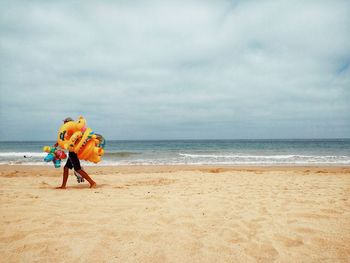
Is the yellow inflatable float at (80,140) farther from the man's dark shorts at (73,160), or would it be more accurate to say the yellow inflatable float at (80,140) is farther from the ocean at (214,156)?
the ocean at (214,156)

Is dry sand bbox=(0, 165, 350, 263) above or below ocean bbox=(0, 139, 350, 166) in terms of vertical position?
above

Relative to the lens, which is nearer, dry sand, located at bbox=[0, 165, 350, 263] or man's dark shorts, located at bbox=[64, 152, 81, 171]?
dry sand, located at bbox=[0, 165, 350, 263]

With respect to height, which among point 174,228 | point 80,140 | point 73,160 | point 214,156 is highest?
point 80,140

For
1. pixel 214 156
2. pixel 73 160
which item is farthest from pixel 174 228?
pixel 214 156

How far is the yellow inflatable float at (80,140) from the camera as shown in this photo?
6832 mm

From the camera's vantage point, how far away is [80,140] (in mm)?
7031

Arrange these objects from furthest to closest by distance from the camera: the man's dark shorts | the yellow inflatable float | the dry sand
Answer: the man's dark shorts < the yellow inflatable float < the dry sand

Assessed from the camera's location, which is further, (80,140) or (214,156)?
(214,156)

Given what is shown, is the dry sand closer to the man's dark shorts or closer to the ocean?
the man's dark shorts

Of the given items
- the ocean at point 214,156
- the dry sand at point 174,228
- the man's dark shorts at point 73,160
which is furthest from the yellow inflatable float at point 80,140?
the ocean at point 214,156

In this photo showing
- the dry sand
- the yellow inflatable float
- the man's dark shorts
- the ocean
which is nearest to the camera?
the dry sand

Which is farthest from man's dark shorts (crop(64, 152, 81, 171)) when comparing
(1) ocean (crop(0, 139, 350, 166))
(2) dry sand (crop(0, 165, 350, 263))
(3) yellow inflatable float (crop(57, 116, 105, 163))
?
(1) ocean (crop(0, 139, 350, 166))

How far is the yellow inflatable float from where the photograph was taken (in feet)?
22.4

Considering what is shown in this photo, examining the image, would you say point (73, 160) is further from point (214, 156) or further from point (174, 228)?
point (214, 156)
